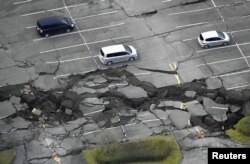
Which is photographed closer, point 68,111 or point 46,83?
point 68,111

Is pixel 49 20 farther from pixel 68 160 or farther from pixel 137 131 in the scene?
pixel 68 160

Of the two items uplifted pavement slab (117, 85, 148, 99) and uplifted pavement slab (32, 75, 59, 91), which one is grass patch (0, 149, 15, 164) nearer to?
uplifted pavement slab (32, 75, 59, 91)

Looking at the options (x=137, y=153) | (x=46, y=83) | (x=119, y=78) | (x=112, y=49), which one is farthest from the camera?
(x=112, y=49)

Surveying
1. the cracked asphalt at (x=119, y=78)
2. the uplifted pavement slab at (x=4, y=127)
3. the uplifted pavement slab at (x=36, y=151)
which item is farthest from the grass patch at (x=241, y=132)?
the uplifted pavement slab at (x=4, y=127)

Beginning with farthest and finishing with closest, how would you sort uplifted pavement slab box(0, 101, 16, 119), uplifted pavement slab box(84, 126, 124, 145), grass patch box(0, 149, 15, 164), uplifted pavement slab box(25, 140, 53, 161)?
uplifted pavement slab box(0, 101, 16, 119) → uplifted pavement slab box(84, 126, 124, 145) → uplifted pavement slab box(25, 140, 53, 161) → grass patch box(0, 149, 15, 164)

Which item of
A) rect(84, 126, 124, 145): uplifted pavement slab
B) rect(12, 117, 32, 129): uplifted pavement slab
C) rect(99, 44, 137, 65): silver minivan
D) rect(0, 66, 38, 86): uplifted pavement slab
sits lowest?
rect(84, 126, 124, 145): uplifted pavement slab

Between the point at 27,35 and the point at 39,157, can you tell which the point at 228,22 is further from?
the point at 39,157

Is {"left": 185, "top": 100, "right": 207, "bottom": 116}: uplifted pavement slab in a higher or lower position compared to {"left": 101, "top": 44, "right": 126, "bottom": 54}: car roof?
lower

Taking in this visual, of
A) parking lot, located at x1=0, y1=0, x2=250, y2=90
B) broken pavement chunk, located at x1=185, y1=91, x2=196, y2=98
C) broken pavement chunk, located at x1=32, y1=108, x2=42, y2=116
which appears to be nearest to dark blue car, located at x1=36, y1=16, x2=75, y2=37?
parking lot, located at x1=0, y1=0, x2=250, y2=90

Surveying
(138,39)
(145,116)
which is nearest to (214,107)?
(145,116)
